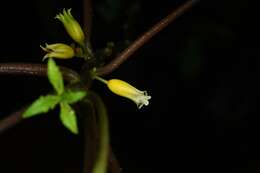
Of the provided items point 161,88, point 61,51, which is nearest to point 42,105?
point 61,51

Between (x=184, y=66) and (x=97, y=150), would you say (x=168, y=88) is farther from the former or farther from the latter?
(x=97, y=150)

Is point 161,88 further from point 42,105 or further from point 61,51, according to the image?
point 42,105

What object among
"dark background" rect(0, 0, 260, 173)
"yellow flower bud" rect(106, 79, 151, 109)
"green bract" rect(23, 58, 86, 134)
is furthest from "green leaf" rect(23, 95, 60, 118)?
"dark background" rect(0, 0, 260, 173)

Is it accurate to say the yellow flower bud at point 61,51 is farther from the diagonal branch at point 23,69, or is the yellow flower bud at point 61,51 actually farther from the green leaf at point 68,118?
the green leaf at point 68,118

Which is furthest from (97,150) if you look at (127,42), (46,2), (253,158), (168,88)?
(253,158)

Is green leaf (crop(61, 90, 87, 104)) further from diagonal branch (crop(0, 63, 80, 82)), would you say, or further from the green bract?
diagonal branch (crop(0, 63, 80, 82))

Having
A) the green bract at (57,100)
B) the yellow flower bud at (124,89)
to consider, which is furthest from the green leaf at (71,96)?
the yellow flower bud at (124,89)
